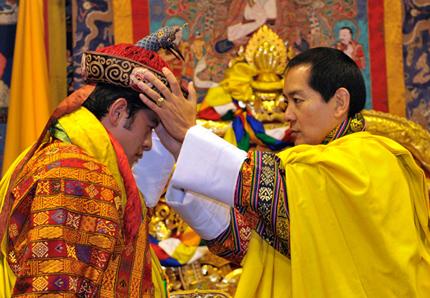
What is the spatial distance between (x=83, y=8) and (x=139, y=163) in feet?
4.71

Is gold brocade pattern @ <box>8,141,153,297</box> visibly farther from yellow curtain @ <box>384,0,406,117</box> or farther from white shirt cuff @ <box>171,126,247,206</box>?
yellow curtain @ <box>384,0,406,117</box>

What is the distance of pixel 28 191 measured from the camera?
1.73 meters

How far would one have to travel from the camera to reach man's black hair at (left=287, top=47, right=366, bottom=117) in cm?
224

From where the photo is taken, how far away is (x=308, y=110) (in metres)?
2.24

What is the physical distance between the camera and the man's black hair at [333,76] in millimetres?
2242

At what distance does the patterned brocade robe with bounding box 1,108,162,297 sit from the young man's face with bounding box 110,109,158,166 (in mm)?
117

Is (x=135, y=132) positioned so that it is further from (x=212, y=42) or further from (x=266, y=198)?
(x=212, y=42)

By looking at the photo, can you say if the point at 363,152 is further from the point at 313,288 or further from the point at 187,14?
the point at 187,14

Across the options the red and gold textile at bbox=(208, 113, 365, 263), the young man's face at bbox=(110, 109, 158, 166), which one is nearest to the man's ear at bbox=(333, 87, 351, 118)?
the red and gold textile at bbox=(208, 113, 365, 263)

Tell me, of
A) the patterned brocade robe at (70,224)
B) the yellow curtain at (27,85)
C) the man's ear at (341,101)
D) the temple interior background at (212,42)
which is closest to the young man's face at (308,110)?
the man's ear at (341,101)

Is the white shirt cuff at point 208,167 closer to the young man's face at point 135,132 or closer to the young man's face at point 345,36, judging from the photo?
the young man's face at point 135,132

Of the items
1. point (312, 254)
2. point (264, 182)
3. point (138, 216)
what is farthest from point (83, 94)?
point (312, 254)

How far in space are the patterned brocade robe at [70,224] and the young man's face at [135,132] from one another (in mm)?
117

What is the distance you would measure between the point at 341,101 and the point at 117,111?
0.63 m
